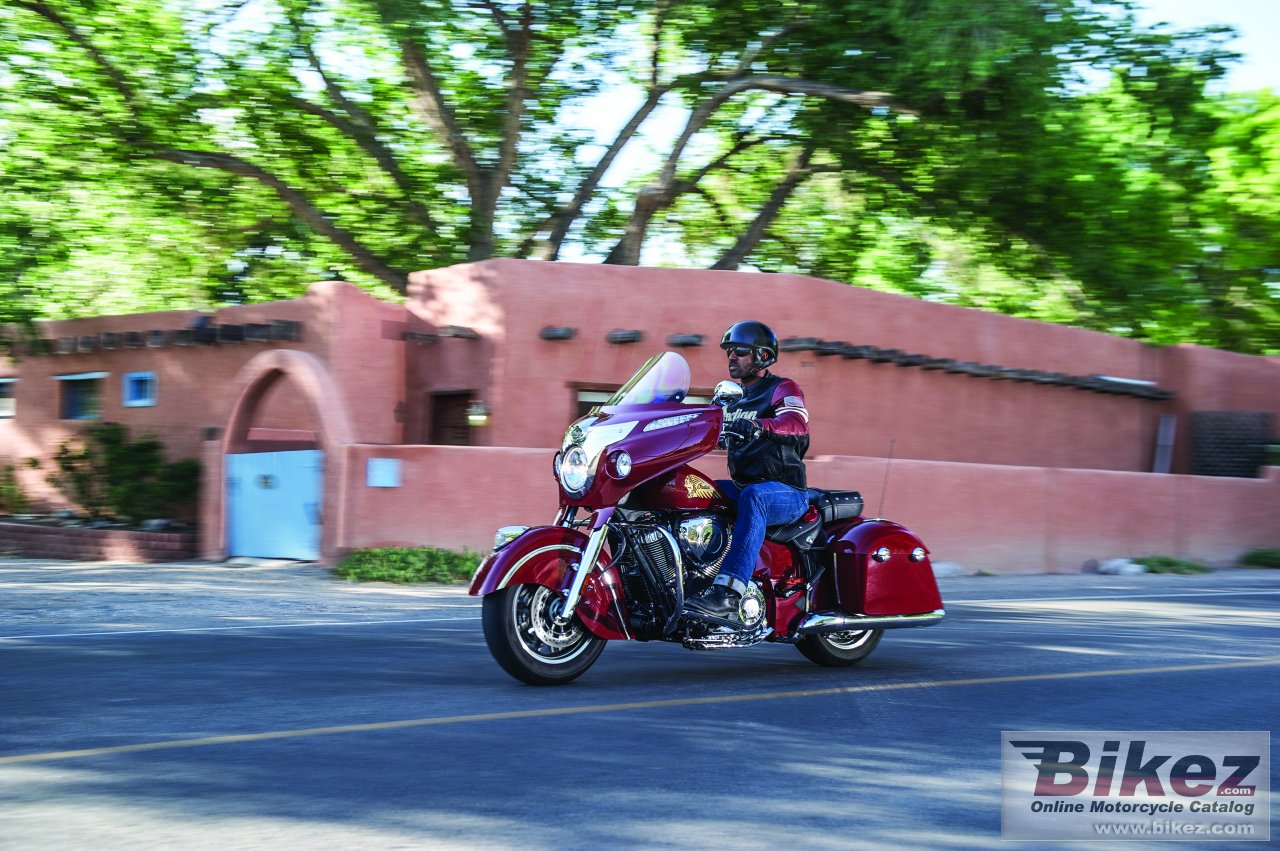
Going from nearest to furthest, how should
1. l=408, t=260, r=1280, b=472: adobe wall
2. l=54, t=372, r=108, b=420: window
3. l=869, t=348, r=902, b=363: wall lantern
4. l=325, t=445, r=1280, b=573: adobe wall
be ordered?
l=325, t=445, r=1280, b=573: adobe wall → l=408, t=260, r=1280, b=472: adobe wall → l=869, t=348, r=902, b=363: wall lantern → l=54, t=372, r=108, b=420: window

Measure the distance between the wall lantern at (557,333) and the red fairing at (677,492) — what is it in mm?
10435

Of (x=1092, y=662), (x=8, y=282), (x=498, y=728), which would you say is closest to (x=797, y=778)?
(x=498, y=728)

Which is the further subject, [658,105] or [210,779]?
[658,105]

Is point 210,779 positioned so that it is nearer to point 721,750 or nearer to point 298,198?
point 721,750

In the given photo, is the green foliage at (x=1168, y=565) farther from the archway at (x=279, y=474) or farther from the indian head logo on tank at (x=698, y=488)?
the indian head logo on tank at (x=698, y=488)

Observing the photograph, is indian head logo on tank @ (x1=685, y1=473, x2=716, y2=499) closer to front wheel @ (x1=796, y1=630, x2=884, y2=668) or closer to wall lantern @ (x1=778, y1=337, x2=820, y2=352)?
front wheel @ (x1=796, y1=630, x2=884, y2=668)

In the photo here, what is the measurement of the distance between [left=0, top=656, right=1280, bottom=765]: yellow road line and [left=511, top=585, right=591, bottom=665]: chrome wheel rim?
51 cm

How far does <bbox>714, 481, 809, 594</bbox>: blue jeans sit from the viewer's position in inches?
295

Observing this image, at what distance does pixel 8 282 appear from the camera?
1981 cm

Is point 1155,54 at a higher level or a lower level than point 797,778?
higher

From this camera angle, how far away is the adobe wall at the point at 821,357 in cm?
1808

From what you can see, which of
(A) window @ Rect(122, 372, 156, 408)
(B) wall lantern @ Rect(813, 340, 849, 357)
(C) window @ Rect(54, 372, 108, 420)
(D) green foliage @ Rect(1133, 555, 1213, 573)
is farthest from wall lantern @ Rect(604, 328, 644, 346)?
(C) window @ Rect(54, 372, 108, 420)

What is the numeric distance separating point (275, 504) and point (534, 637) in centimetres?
1014

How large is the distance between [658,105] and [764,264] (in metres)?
4.29
